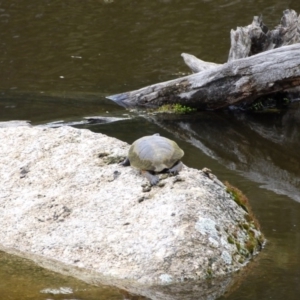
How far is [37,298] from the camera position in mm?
4969

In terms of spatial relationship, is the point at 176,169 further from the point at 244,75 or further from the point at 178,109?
the point at 178,109

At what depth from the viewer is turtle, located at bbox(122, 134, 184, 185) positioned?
20.3 feet

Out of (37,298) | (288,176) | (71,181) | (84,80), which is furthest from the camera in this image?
(84,80)

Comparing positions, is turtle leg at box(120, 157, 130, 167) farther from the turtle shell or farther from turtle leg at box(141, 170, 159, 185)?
turtle leg at box(141, 170, 159, 185)

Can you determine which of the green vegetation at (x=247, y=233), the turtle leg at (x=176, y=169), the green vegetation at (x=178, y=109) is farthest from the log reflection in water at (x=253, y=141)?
the turtle leg at (x=176, y=169)

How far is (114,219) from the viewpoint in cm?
581

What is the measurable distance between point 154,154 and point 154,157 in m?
0.04

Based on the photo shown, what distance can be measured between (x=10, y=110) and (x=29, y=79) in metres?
2.61

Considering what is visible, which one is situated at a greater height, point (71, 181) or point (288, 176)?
point (71, 181)

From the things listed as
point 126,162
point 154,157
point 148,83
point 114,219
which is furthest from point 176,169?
point 148,83

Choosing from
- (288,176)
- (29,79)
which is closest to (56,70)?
(29,79)

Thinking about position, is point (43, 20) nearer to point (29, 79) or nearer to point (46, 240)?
point (29, 79)

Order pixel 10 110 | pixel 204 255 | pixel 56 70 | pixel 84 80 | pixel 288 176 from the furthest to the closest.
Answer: pixel 56 70 < pixel 84 80 < pixel 10 110 < pixel 288 176 < pixel 204 255

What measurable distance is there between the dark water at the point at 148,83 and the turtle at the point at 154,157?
1.02m
